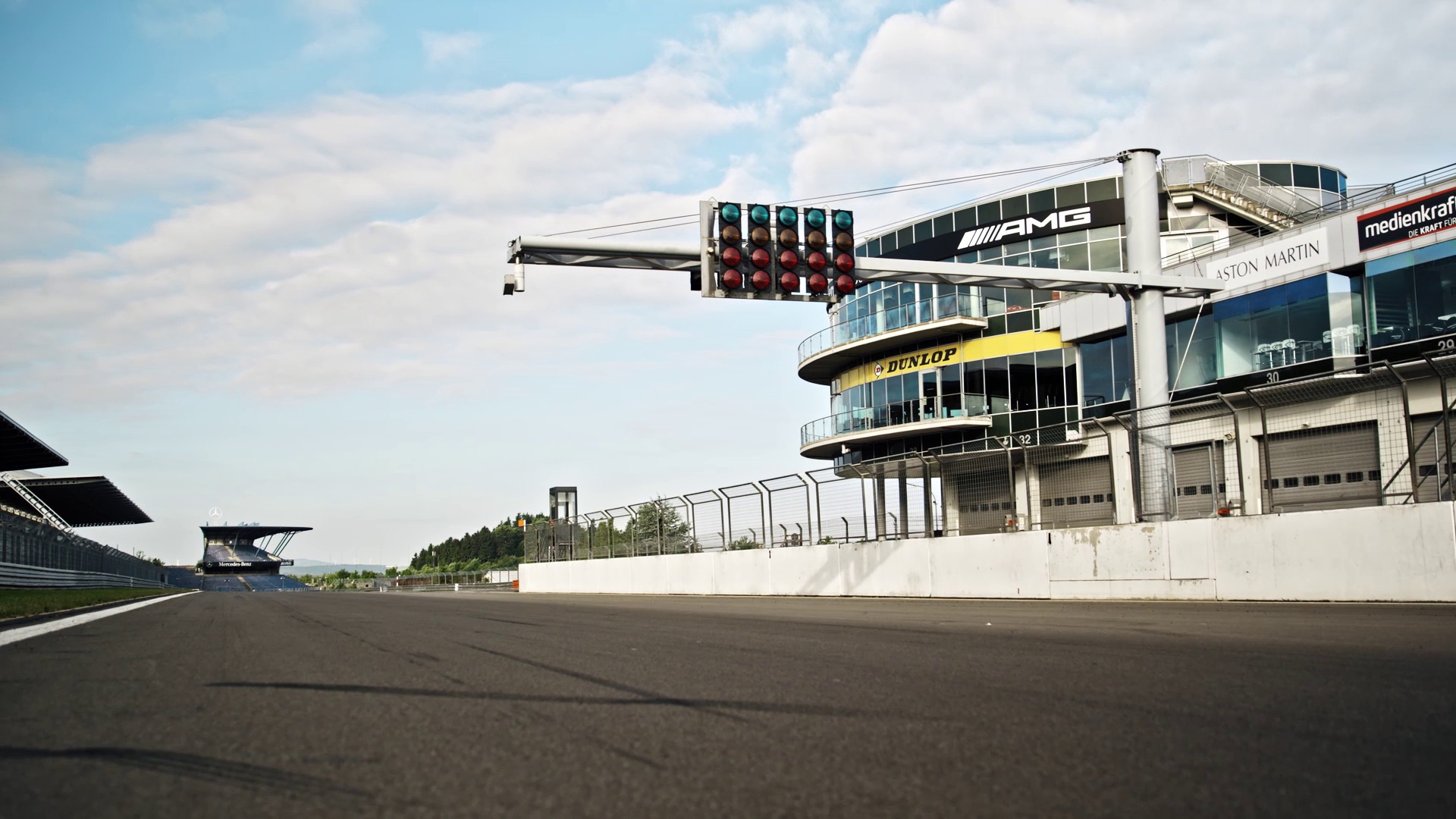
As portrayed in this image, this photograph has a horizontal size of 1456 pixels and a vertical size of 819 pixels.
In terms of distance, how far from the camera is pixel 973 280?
19328mm

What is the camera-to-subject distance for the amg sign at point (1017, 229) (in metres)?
35.6

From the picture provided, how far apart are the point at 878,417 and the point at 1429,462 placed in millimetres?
27069

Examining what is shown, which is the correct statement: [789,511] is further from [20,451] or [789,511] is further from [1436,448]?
[20,451]

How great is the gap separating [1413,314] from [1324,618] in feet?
59.9

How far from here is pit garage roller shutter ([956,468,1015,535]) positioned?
18734 mm

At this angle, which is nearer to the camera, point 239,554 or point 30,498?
point 30,498

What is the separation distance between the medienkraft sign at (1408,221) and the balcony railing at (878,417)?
1410 centimetres

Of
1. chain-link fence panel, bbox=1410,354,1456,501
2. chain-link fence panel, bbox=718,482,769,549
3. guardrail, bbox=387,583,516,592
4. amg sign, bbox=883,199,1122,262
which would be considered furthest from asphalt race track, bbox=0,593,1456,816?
guardrail, bbox=387,583,516,592

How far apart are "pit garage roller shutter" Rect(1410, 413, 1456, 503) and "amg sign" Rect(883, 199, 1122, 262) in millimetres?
22722

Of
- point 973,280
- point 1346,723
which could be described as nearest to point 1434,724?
point 1346,723

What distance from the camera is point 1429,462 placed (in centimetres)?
Answer: 1323

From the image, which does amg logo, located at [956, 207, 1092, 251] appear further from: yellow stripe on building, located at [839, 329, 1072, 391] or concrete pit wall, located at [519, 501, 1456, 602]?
concrete pit wall, located at [519, 501, 1456, 602]

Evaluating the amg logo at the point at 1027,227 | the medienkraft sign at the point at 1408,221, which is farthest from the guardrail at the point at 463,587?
the medienkraft sign at the point at 1408,221

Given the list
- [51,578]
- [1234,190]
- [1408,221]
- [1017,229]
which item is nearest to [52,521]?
[51,578]
